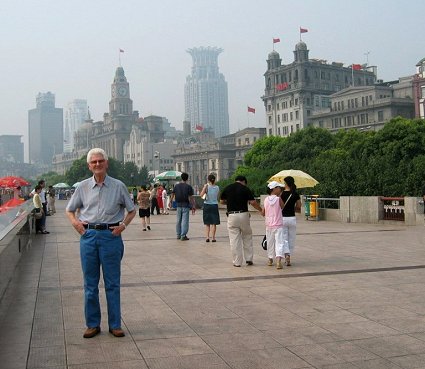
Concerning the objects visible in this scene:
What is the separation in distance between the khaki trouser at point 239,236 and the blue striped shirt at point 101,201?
4.33m

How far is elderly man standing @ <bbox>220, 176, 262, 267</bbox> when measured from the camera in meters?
9.96

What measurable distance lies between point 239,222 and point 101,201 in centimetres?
459

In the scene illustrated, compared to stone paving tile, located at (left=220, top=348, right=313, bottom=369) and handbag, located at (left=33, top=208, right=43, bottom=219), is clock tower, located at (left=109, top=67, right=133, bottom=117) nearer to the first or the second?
handbag, located at (left=33, top=208, right=43, bottom=219)

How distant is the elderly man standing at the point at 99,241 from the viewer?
562 centimetres

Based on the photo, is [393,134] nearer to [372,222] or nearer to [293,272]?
[372,222]

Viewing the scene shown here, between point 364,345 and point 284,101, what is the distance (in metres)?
107

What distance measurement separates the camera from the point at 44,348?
526cm

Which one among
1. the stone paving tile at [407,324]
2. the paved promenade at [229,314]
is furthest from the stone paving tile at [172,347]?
the stone paving tile at [407,324]

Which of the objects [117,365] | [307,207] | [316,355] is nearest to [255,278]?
[316,355]

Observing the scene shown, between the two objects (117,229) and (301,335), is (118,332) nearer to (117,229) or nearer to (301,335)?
(117,229)

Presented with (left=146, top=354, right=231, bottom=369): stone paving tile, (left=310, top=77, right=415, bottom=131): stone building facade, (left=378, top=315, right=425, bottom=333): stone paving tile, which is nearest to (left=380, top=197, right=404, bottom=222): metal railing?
Answer: (left=378, top=315, right=425, bottom=333): stone paving tile

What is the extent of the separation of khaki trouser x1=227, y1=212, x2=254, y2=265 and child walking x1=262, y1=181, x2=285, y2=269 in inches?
14.4

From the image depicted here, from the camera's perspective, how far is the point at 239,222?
9.98 meters

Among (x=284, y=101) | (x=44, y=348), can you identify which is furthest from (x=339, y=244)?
(x=284, y=101)
